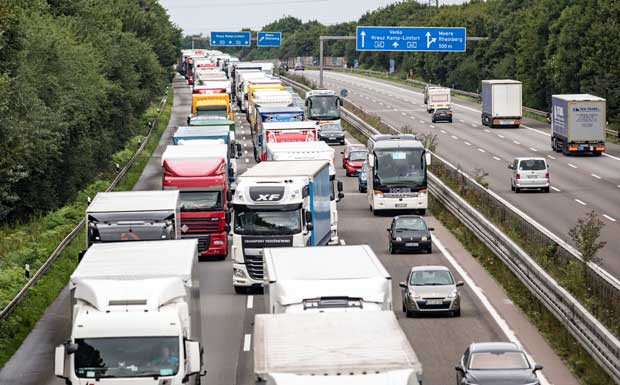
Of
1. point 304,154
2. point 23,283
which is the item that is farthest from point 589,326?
point 304,154

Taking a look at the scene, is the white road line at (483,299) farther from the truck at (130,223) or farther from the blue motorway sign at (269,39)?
the blue motorway sign at (269,39)

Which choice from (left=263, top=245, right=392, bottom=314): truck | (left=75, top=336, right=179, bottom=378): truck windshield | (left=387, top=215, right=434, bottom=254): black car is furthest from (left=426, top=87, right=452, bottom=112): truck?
(left=75, top=336, right=179, bottom=378): truck windshield

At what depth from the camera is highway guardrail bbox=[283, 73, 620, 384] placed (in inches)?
936

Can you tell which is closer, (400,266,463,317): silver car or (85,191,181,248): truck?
(400,266,463,317): silver car

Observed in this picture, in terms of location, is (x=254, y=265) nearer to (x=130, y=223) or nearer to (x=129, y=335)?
(x=130, y=223)

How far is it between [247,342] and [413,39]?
72731 millimetres

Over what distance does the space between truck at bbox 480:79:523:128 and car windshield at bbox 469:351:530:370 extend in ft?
227

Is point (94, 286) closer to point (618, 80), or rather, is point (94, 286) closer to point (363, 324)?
point (363, 324)

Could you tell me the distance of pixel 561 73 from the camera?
342ft

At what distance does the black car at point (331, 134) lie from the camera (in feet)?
266

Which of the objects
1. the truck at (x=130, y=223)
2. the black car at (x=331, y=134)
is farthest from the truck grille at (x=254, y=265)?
the black car at (x=331, y=134)

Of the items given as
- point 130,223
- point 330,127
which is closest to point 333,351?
point 130,223

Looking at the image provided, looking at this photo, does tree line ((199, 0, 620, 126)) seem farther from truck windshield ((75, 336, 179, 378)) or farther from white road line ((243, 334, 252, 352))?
truck windshield ((75, 336, 179, 378))

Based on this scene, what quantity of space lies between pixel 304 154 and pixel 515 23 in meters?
89.0
